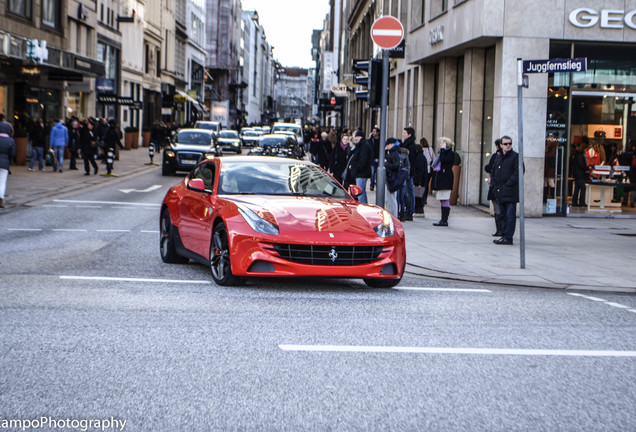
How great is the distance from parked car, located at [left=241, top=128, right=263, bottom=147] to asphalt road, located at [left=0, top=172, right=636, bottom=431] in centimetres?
5913

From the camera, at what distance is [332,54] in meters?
103

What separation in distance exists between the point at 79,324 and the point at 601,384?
3919mm

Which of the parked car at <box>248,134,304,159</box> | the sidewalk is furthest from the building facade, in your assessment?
the parked car at <box>248,134,304,159</box>

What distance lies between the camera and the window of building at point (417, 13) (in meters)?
30.6

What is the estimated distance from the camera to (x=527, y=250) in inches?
575

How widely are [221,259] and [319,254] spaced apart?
110 cm

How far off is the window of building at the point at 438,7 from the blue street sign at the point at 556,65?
14211 mm

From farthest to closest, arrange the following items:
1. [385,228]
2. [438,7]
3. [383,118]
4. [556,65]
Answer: [438,7] → [383,118] → [556,65] → [385,228]

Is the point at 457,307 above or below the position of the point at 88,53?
below

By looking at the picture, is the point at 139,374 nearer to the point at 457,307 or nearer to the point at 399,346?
the point at 399,346

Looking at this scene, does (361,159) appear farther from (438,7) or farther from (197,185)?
(197,185)

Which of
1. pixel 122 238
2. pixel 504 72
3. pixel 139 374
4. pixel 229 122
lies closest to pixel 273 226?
pixel 139 374

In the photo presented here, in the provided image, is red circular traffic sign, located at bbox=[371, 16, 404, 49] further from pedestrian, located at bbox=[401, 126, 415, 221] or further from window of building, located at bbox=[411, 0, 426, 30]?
window of building, located at bbox=[411, 0, 426, 30]

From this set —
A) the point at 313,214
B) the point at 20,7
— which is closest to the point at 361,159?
the point at 313,214
